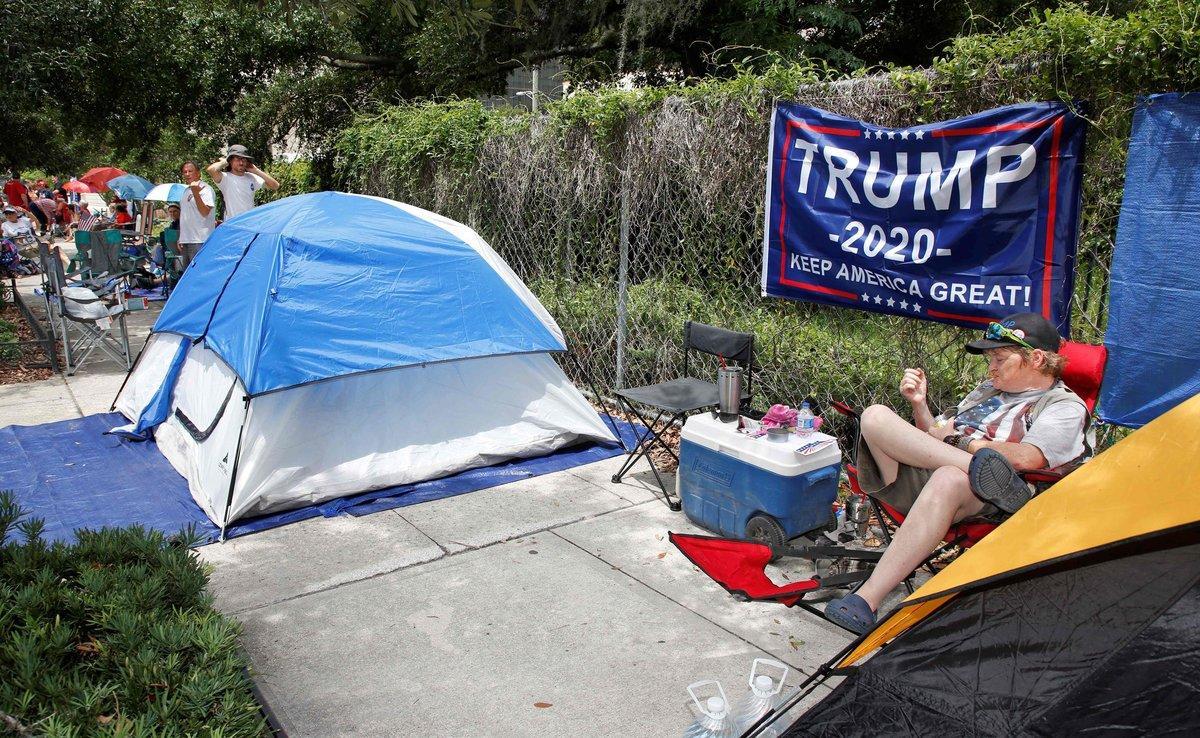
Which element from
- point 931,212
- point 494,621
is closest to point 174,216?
point 494,621

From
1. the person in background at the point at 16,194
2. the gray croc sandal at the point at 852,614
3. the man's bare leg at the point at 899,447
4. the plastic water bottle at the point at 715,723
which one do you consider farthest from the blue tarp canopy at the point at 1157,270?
the person in background at the point at 16,194

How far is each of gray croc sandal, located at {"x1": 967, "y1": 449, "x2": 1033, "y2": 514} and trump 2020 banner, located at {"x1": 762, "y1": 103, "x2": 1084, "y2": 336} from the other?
1074 millimetres

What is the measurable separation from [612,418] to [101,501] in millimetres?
3330

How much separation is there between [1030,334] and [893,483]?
0.81 meters

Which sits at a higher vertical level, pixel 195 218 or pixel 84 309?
pixel 195 218

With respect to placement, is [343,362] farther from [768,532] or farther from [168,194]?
[168,194]

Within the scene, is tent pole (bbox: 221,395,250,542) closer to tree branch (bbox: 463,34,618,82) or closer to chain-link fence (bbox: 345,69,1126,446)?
chain-link fence (bbox: 345,69,1126,446)

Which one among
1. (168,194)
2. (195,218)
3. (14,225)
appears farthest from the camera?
(14,225)

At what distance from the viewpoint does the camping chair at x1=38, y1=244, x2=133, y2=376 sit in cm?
759

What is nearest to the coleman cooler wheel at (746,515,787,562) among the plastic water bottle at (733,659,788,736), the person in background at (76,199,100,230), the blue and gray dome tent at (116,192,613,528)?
the plastic water bottle at (733,659,788,736)

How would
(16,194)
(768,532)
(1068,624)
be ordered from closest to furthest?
1. (1068,624)
2. (768,532)
3. (16,194)

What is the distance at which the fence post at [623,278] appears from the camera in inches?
233

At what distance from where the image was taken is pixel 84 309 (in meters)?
7.61

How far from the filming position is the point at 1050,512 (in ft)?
7.79
